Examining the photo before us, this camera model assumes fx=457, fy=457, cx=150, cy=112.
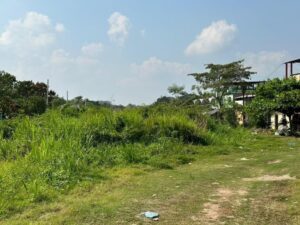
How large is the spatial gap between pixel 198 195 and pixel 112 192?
4.74 feet

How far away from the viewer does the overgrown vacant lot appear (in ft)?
20.6

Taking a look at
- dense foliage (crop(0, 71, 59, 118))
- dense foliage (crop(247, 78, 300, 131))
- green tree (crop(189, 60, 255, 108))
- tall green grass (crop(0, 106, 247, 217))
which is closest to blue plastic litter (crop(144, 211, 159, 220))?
tall green grass (crop(0, 106, 247, 217))

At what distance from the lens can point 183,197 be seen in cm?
736

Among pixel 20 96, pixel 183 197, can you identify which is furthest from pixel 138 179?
pixel 20 96

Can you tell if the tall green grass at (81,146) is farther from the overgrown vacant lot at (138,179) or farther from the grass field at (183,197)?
the grass field at (183,197)

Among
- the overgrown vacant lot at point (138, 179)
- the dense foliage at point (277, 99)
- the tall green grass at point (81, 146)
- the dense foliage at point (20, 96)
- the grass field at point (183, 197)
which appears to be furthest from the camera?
the dense foliage at point (20, 96)

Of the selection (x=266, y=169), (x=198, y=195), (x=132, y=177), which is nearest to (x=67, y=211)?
(x=198, y=195)

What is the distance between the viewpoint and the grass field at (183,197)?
6055 mm

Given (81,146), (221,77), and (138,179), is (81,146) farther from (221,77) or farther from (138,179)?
(221,77)

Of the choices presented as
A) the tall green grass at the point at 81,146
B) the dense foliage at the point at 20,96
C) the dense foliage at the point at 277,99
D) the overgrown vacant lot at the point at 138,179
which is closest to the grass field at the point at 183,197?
the overgrown vacant lot at the point at 138,179

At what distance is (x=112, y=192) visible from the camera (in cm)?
772

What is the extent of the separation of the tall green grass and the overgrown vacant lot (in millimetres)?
24

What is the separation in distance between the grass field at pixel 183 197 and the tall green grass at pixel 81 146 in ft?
1.32

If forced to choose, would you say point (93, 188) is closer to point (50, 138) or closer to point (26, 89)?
point (50, 138)
